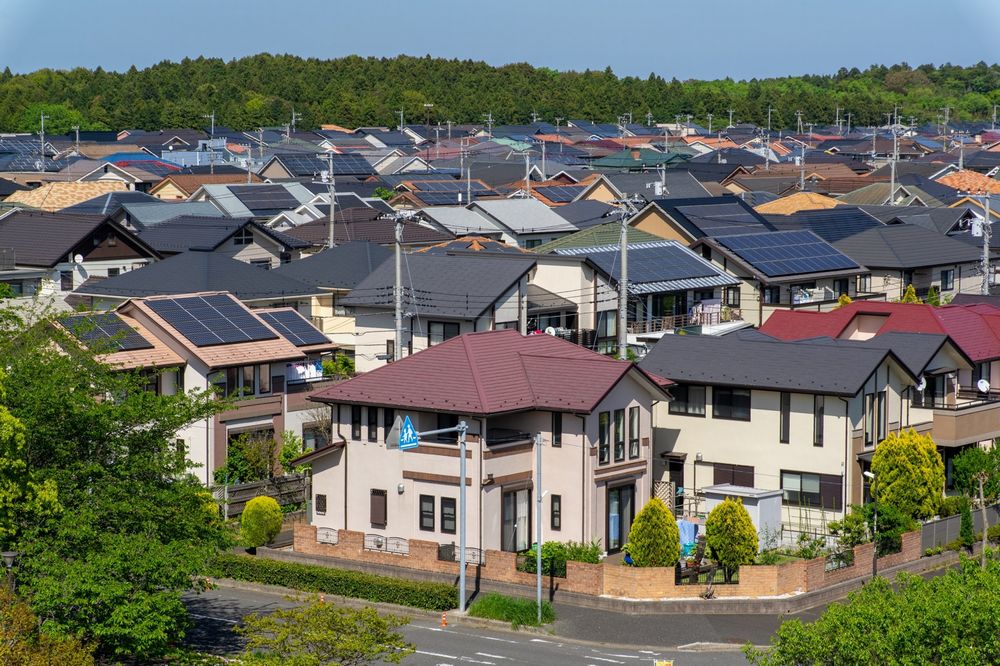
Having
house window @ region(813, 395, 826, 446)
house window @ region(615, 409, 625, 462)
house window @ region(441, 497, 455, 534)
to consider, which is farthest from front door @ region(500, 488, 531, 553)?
house window @ region(813, 395, 826, 446)

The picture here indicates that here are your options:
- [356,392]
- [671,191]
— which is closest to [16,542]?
[356,392]

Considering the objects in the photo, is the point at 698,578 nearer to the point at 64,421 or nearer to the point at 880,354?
the point at 880,354

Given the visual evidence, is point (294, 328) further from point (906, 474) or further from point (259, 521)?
point (906, 474)

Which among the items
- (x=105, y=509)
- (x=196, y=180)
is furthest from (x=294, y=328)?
(x=196, y=180)

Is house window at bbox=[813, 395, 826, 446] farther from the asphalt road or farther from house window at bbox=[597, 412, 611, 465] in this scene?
the asphalt road

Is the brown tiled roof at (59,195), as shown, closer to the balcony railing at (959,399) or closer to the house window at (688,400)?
the house window at (688,400)

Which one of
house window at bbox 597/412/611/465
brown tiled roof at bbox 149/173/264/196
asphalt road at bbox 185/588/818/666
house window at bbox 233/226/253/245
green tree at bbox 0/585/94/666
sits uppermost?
brown tiled roof at bbox 149/173/264/196

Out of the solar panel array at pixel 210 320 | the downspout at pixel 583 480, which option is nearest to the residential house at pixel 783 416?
the downspout at pixel 583 480
